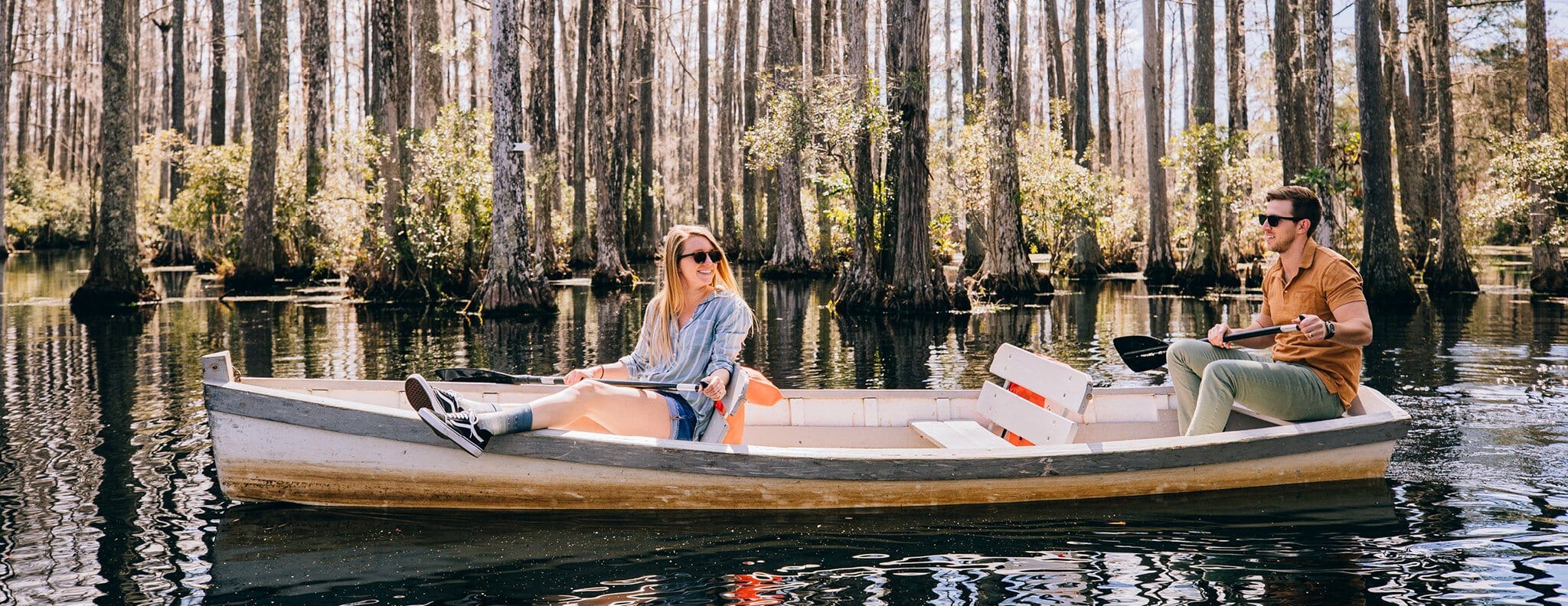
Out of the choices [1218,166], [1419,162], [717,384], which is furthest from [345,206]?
[1419,162]

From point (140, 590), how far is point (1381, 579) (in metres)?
4.79

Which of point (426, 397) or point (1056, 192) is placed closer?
point (426, 397)

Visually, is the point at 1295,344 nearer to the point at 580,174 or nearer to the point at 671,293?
the point at 671,293

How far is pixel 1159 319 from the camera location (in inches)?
664

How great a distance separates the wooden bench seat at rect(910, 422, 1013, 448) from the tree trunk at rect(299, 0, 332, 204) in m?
19.5

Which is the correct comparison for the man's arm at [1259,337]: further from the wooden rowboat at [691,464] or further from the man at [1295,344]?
the wooden rowboat at [691,464]

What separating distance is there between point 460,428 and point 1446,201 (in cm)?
1898

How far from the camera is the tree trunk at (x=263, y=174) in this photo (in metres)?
24.0

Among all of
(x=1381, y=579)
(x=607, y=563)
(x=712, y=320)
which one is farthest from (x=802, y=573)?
(x=1381, y=579)

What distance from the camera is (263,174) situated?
2422 centimetres

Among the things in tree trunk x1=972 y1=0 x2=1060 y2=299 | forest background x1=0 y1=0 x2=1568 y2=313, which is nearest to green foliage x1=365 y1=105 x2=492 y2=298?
forest background x1=0 y1=0 x2=1568 y2=313

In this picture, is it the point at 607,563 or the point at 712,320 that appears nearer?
the point at 607,563

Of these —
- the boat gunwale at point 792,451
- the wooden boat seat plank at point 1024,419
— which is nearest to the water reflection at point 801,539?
the boat gunwale at point 792,451

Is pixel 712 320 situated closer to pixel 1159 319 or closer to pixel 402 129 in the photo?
pixel 1159 319
